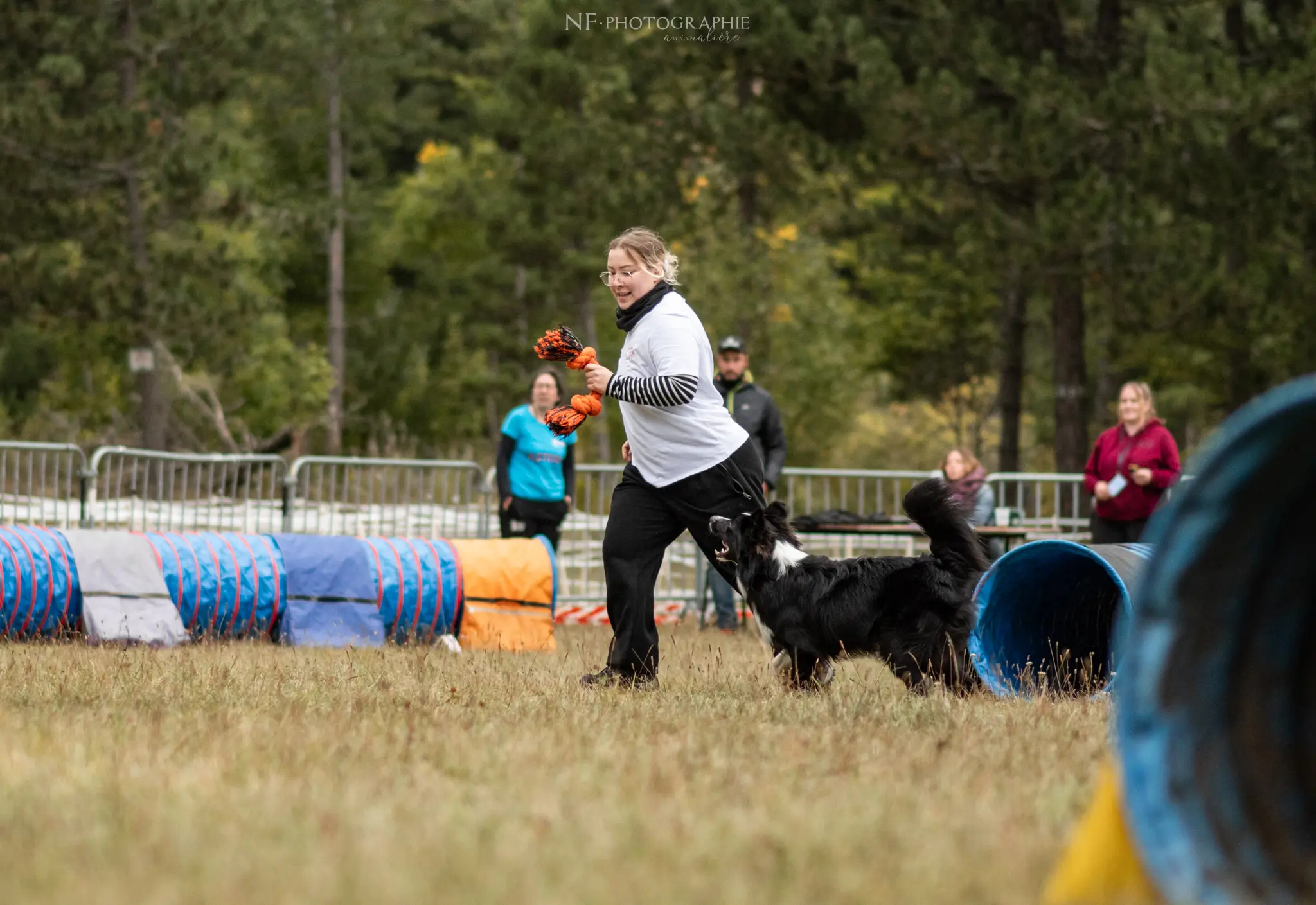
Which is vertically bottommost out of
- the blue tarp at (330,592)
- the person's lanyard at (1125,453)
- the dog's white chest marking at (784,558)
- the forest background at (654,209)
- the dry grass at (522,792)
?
the blue tarp at (330,592)

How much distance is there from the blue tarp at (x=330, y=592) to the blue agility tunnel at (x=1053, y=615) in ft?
13.8

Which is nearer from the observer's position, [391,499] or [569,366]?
[569,366]

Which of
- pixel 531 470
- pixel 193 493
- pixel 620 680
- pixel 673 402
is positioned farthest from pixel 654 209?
pixel 673 402

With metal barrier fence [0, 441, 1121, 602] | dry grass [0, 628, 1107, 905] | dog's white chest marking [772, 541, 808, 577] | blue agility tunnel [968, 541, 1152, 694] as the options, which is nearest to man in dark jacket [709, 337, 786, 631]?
metal barrier fence [0, 441, 1121, 602]

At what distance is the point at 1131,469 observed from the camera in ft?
32.8

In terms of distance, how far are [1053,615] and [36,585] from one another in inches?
222

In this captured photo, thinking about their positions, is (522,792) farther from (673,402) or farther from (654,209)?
(654,209)

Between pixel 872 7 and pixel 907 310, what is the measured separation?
9.79 m

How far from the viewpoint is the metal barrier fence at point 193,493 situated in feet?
44.8

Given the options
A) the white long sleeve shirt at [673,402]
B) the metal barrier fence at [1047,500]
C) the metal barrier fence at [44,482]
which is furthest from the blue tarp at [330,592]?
the metal barrier fence at [1047,500]

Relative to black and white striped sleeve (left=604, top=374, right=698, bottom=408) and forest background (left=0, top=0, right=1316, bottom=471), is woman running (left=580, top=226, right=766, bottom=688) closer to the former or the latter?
black and white striped sleeve (left=604, top=374, right=698, bottom=408)

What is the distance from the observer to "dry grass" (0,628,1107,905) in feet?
9.68

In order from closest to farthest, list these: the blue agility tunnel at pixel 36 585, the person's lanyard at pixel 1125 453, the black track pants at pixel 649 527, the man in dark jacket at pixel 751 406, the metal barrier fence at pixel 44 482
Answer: the black track pants at pixel 649 527 → the blue agility tunnel at pixel 36 585 → the person's lanyard at pixel 1125 453 → the man in dark jacket at pixel 751 406 → the metal barrier fence at pixel 44 482

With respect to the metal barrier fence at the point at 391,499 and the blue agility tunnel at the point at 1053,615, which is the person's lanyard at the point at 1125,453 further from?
the metal barrier fence at the point at 391,499
